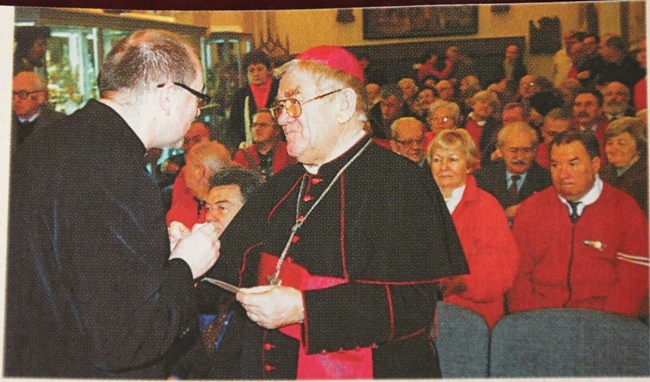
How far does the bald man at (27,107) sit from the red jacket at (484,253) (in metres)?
2.09

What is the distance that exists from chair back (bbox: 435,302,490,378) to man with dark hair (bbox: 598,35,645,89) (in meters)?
1.38

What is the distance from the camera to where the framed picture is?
4.05 metres

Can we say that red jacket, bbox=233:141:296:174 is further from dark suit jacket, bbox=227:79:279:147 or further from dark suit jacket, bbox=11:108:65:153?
dark suit jacket, bbox=11:108:65:153

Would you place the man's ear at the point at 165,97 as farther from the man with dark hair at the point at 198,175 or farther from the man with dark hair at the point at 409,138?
the man with dark hair at the point at 409,138

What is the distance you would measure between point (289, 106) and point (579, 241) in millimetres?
1577

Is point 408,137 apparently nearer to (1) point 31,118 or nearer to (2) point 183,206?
(2) point 183,206

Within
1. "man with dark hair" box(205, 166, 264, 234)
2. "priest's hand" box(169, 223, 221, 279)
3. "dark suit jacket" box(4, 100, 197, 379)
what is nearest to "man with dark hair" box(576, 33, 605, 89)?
"man with dark hair" box(205, 166, 264, 234)

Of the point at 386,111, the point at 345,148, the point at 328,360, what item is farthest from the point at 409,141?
the point at 328,360

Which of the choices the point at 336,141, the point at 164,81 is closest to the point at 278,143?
the point at 336,141

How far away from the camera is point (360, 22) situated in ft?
13.3

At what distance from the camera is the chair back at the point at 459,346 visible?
3.83m

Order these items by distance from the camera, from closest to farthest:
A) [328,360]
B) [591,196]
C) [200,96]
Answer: [328,360] → [591,196] → [200,96]

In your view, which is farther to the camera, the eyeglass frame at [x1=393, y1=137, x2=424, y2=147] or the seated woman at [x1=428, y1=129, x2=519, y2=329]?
the eyeglass frame at [x1=393, y1=137, x2=424, y2=147]

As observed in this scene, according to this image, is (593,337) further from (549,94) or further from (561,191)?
(549,94)
